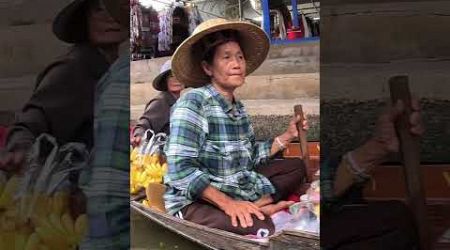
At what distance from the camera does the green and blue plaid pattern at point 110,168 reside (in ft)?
11.7

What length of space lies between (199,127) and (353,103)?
2.23 feet

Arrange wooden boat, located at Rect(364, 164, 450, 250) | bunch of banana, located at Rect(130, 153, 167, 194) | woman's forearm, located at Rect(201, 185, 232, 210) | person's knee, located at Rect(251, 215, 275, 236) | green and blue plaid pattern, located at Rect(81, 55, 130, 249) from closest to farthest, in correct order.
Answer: wooden boat, located at Rect(364, 164, 450, 250) < person's knee, located at Rect(251, 215, 275, 236) < woman's forearm, located at Rect(201, 185, 232, 210) < bunch of banana, located at Rect(130, 153, 167, 194) < green and blue plaid pattern, located at Rect(81, 55, 130, 249)

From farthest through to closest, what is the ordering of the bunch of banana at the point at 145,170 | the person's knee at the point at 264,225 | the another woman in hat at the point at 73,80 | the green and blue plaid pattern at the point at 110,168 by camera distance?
the another woman in hat at the point at 73,80 → the green and blue plaid pattern at the point at 110,168 → the bunch of banana at the point at 145,170 → the person's knee at the point at 264,225

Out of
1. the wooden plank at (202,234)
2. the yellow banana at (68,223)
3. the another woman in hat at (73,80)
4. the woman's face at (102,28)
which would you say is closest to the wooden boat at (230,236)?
the wooden plank at (202,234)

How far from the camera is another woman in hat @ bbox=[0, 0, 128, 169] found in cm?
374

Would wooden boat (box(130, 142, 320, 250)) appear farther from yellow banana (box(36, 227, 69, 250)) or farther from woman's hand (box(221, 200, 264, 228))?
yellow banana (box(36, 227, 69, 250))

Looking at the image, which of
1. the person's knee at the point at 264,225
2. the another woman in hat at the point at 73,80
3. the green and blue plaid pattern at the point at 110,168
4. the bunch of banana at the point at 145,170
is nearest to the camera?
the person's knee at the point at 264,225

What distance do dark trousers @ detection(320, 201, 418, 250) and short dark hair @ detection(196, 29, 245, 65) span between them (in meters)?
Result: 0.84

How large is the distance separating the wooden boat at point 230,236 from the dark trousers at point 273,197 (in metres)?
0.03

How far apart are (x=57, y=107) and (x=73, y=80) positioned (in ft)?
0.53

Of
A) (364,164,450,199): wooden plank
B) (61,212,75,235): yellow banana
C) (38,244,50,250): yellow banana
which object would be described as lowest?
(38,244,50,250): yellow banana

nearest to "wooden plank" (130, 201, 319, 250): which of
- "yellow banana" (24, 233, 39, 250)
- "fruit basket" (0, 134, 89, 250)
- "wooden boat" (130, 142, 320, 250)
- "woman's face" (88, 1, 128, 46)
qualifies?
"wooden boat" (130, 142, 320, 250)

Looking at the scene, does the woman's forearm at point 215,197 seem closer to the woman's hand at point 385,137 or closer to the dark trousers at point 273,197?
the dark trousers at point 273,197

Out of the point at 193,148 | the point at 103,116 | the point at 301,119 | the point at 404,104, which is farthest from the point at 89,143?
the point at 404,104
